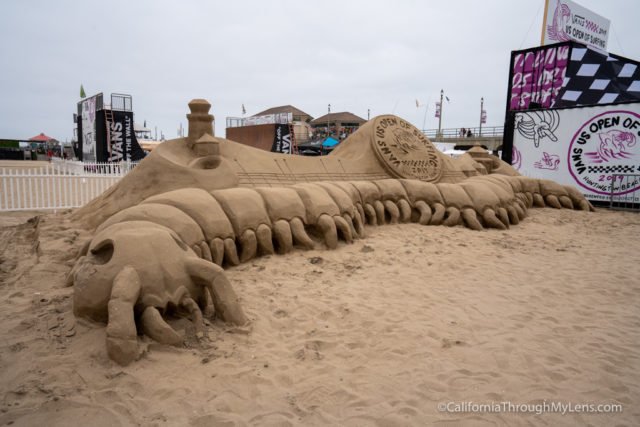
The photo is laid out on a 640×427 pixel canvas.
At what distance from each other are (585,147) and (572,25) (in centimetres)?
622

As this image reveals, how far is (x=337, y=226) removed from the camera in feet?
15.8

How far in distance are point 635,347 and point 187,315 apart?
119 inches

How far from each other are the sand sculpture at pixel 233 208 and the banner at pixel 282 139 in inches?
311

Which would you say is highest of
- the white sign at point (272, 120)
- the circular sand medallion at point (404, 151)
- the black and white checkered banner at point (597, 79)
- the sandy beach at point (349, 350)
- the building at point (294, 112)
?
the building at point (294, 112)

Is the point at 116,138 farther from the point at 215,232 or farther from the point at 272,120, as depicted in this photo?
the point at 215,232

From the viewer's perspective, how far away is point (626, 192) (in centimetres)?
956

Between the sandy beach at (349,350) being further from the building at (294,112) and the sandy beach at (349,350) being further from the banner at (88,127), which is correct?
the building at (294,112)

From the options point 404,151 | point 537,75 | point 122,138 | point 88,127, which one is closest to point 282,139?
point 122,138

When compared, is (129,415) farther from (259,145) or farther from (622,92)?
(622,92)

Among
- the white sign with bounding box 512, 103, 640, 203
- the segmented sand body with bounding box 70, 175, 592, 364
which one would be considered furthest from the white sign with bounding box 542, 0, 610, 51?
the segmented sand body with bounding box 70, 175, 592, 364

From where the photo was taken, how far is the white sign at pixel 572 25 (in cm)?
1340

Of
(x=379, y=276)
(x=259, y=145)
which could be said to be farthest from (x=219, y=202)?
(x=259, y=145)

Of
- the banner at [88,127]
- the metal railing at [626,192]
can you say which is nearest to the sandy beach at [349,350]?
the metal railing at [626,192]

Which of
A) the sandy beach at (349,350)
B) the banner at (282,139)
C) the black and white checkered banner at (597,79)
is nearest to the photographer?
the sandy beach at (349,350)
